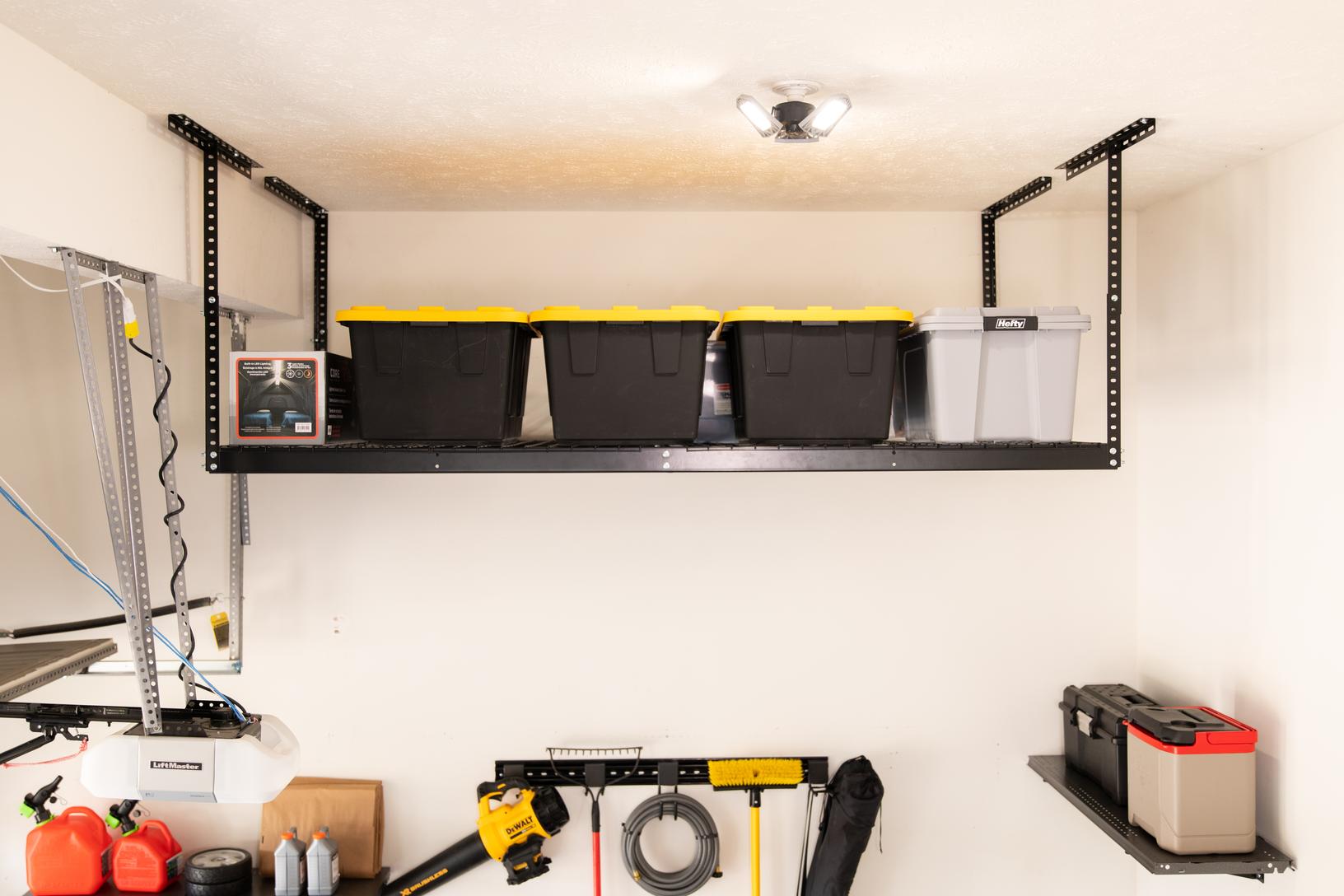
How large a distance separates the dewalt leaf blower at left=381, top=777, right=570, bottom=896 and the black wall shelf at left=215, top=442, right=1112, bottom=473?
1.17 metres

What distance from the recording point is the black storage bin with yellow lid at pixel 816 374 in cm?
203

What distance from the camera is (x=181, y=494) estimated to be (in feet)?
8.87

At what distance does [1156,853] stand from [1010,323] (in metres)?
1.38

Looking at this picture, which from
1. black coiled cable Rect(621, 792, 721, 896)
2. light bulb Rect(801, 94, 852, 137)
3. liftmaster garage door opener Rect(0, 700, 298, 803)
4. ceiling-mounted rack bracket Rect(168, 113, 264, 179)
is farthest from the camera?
black coiled cable Rect(621, 792, 721, 896)

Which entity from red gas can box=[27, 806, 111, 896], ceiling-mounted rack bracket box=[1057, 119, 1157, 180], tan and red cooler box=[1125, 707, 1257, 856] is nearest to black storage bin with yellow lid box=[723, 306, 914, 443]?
ceiling-mounted rack bracket box=[1057, 119, 1157, 180]

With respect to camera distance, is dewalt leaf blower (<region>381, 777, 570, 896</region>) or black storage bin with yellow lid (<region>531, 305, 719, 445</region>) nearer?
black storage bin with yellow lid (<region>531, 305, 719, 445</region>)

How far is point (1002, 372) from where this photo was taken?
82.3 inches

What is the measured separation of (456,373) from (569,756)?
1372mm

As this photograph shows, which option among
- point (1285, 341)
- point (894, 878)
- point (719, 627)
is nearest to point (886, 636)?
point (719, 627)

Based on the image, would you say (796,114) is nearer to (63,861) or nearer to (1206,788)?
(1206,788)

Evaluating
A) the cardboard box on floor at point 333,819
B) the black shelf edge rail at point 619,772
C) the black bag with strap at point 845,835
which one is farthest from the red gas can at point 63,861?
the black bag with strap at point 845,835

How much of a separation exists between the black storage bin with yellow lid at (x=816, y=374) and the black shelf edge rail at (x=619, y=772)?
4.07ft

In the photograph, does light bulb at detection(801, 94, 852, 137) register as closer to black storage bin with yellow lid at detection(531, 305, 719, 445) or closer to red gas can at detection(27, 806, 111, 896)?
black storage bin with yellow lid at detection(531, 305, 719, 445)

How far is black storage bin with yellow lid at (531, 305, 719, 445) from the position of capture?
6.57 feet
